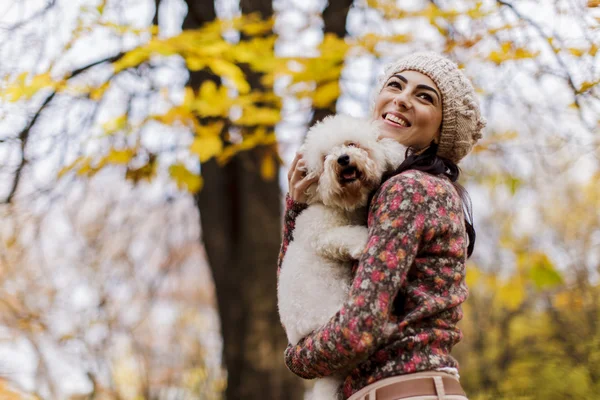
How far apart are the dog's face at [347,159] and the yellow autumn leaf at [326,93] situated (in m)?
2.23

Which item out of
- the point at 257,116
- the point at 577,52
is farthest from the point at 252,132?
the point at 577,52

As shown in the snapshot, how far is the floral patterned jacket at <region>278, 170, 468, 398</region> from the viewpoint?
155 centimetres

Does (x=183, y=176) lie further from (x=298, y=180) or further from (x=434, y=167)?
(x=434, y=167)

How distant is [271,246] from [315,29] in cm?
187

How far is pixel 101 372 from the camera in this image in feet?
32.2

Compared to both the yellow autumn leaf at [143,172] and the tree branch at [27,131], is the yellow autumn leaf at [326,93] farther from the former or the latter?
the tree branch at [27,131]

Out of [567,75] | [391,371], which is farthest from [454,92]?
[567,75]

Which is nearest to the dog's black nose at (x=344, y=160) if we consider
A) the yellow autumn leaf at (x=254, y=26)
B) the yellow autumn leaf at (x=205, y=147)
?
the yellow autumn leaf at (x=205, y=147)

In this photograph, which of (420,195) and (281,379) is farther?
(281,379)

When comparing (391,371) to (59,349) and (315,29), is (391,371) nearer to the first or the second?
(315,29)

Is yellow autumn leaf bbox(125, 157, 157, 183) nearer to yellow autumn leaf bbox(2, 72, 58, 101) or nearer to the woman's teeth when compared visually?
yellow autumn leaf bbox(2, 72, 58, 101)

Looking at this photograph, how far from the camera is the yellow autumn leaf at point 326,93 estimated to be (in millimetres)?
4043

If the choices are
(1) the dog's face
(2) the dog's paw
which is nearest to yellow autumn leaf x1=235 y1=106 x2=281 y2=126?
(1) the dog's face

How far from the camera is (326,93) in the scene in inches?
160
